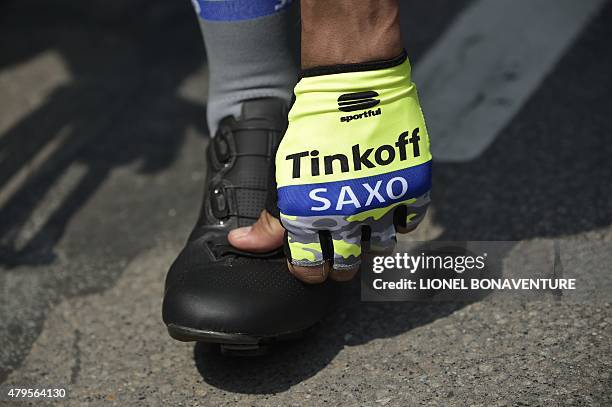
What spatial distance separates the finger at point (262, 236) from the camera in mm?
1432

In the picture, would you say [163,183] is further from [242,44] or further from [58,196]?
[242,44]

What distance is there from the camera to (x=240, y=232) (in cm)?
147

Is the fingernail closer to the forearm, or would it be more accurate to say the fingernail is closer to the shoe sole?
the shoe sole

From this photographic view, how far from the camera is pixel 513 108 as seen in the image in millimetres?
2123

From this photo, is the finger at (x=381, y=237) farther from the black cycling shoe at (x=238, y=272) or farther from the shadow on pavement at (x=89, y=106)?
the shadow on pavement at (x=89, y=106)

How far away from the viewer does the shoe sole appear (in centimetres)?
136

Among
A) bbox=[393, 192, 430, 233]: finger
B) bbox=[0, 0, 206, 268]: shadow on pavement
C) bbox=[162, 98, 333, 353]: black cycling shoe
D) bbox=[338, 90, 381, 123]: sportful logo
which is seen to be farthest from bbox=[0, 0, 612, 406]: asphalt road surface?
bbox=[338, 90, 381, 123]: sportful logo

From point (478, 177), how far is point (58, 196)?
0.99 metres

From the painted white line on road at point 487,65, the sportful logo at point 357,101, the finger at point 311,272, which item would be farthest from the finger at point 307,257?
the painted white line on road at point 487,65

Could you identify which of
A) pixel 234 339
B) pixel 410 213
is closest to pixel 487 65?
pixel 410 213

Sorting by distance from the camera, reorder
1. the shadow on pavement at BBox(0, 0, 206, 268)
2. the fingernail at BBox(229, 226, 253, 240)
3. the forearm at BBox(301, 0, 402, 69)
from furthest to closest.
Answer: the shadow on pavement at BBox(0, 0, 206, 268), the fingernail at BBox(229, 226, 253, 240), the forearm at BBox(301, 0, 402, 69)

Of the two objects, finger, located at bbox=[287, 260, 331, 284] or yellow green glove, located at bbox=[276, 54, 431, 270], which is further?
finger, located at bbox=[287, 260, 331, 284]

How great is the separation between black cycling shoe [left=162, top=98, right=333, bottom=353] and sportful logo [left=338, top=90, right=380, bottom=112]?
0.77ft

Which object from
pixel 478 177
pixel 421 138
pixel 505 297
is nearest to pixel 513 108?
pixel 478 177
